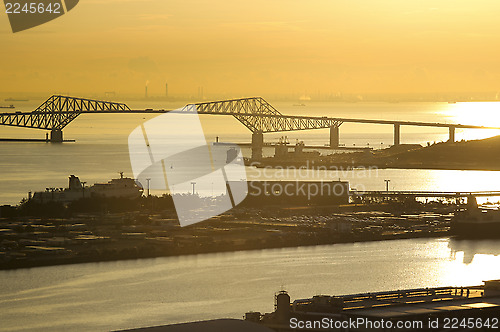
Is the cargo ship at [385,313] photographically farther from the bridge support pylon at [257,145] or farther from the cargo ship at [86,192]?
the bridge support pylon at [257,145]

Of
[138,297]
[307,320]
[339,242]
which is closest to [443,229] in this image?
[339,242]

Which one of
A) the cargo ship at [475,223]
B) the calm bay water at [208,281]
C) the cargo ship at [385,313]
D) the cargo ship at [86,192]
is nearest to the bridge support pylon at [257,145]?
the cargo ship at [86,192]

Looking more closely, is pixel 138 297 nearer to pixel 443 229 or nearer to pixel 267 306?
pixel 267 306

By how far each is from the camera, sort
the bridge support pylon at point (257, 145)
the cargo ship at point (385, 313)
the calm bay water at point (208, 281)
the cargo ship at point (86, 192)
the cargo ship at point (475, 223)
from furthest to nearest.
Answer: the bridge support pylon at point (257, 145)
the cargo ship at point (86, 192)
the cargo ship at point (475, 223)
the calm bay water at point (208, 281)
the cargo ship at point (385, 313)

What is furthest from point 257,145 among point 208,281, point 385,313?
point 385,313

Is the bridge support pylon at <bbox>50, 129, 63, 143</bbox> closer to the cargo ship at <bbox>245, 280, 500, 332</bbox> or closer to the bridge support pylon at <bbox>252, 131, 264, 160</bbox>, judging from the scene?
the bridge support pylon at <bbox>252, 131, 264, 160</bbox>

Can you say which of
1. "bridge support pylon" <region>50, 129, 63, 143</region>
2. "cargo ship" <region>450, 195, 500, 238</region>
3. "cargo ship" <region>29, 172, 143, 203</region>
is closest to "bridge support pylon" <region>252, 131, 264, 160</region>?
"bridge support pylon" <region>50, 129, 63, 143</region>

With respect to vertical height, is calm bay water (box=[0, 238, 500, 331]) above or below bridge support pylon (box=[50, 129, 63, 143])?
below
